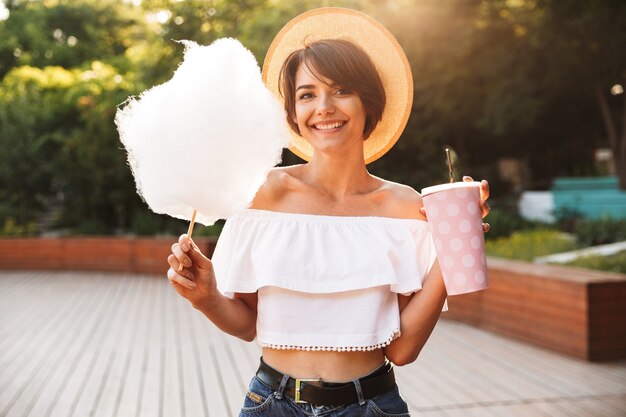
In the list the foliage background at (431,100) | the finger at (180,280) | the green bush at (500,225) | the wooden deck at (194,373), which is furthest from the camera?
the foliage background at (431,100)

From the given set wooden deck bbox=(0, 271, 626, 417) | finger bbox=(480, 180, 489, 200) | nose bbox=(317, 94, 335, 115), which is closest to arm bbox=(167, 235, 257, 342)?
nose bbox=(317, 94, 335, 115)

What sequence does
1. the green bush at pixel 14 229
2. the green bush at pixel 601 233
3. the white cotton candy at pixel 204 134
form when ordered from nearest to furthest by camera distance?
the white cotton candy at pixel 204 134, the green bush at pixel 601 233, the green bush at pixel 14 229

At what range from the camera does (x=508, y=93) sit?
50.4 ft

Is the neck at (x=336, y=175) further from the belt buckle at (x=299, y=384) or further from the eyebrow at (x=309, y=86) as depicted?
the belt buckle at (x=299, y=384)

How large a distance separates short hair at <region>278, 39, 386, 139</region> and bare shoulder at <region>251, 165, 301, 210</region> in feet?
0.43

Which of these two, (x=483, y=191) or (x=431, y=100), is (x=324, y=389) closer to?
(x=483, y=191)

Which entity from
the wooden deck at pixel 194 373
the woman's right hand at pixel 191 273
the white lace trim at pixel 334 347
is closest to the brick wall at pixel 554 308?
the wooden deck at pixel 194 373

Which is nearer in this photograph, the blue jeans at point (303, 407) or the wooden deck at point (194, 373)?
the blue jeans at point (303, 407)

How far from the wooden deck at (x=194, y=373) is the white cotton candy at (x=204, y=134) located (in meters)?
3.25

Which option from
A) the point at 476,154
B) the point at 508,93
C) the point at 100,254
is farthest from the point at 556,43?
the point at 100,254

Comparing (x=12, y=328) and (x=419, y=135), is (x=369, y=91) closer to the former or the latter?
(x=12, y=328)

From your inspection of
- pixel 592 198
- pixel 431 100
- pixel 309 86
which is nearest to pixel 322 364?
pixel 309 86

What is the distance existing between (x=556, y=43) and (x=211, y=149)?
14.4m

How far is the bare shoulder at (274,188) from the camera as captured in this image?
1.62 m
